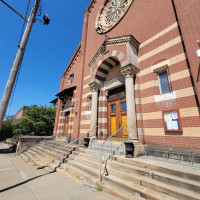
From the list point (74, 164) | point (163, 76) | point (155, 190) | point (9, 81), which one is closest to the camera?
point (155, 190)

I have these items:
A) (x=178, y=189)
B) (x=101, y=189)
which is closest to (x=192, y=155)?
(x=178, y=189)

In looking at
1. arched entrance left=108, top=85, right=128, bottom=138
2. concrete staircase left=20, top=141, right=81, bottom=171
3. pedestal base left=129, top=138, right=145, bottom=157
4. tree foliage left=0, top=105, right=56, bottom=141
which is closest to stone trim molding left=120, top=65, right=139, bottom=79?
arched entrance left=108, top=85, right=128, bottom=138

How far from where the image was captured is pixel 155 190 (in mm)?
2920

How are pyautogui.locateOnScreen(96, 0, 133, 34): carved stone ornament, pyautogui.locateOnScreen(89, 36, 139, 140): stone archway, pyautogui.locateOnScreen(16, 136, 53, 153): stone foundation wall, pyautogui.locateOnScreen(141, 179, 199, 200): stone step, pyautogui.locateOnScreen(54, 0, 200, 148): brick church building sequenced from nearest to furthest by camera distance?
pyautogui.locateOnScreen(141, 179, 199, 200): stone step → pyautogui.locateOnScreen(54, 0, 200, 148): brick church building → pyautogui.locateOnScreen(89, 36, 139, 140): stone archway → pyautogui.locateOnScreen(96, 0, 133, 34): carved stone ornament → pyautogui.locateOnScreen(16, 136, 53, 153): stone foundation wall

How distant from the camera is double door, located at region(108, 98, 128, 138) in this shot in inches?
285

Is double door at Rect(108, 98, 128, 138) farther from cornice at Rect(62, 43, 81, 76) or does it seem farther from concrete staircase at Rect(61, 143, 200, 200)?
cornice at Rect(62, 43, 81, 76)

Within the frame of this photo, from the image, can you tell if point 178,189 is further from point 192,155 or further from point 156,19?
point 156,19

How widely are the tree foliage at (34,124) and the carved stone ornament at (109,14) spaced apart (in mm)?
16100

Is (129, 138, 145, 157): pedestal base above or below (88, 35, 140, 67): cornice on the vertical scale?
below

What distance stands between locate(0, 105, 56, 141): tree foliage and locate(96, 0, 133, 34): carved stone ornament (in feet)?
52.8

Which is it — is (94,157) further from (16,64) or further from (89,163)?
(16,64)

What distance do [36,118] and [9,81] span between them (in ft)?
58.2

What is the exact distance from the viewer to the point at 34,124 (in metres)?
17.5

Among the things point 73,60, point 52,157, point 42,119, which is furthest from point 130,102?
point 42,119
